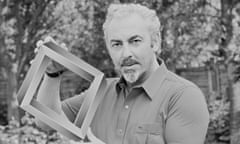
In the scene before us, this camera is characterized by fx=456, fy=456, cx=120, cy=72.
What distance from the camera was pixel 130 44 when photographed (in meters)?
1.52

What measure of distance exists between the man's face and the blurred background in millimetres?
4065

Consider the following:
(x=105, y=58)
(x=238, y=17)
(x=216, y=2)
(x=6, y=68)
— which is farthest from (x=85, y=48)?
(x=238, y=17)

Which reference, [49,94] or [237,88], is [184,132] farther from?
[237,88]

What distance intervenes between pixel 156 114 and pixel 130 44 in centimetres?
25

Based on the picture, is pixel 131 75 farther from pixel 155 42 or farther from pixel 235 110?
pixel 235 110

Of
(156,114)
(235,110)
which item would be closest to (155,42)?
(156,114)

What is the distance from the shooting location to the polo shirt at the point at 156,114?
1509 millimetres

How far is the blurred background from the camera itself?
632cm

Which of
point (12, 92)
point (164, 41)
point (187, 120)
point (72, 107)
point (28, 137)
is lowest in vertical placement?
point (12, 92)

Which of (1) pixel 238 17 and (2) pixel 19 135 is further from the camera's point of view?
(1) pixel 238 17

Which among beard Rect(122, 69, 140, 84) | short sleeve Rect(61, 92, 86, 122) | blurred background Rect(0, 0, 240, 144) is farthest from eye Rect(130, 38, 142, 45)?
blurred background Rect(0, 0, 240, 144)

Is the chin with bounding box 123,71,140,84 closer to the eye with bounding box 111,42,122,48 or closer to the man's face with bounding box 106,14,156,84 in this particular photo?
the man's face with bounding box 106,14,156,84

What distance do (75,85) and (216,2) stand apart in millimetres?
5145

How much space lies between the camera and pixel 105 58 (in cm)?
1013
